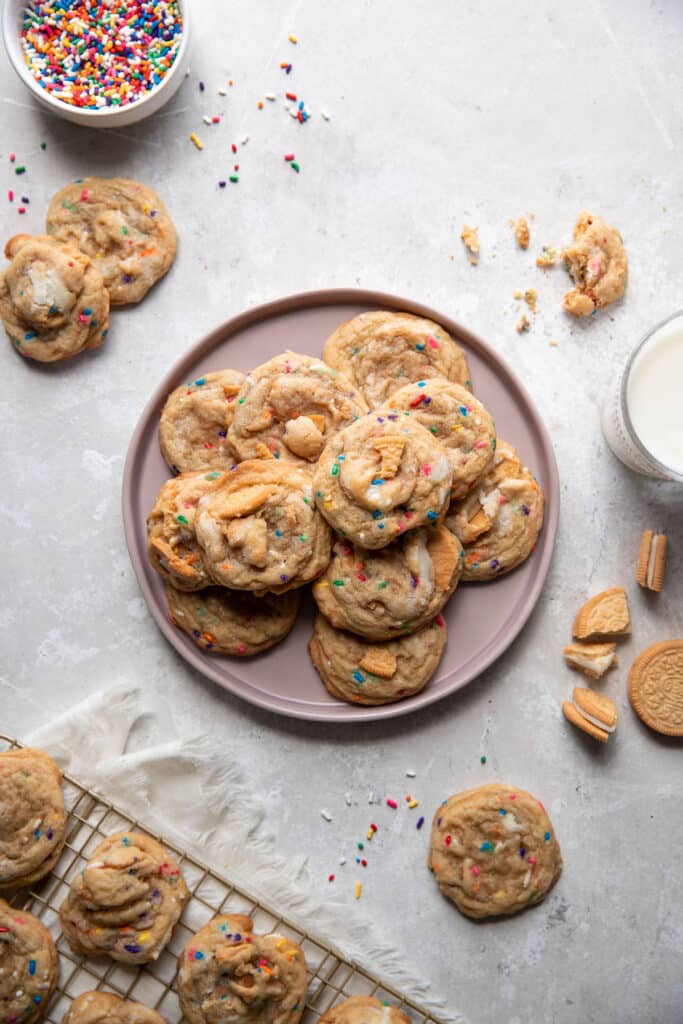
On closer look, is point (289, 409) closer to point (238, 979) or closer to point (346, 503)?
point (346, 503)

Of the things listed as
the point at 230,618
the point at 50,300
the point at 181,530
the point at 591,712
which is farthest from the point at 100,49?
the point at 591,712

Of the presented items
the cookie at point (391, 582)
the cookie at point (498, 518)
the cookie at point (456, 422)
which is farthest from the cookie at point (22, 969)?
the cookie at point (456, 422)

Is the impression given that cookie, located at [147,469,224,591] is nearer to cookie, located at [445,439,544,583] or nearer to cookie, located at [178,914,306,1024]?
cookie, located at [445,439,544,583]

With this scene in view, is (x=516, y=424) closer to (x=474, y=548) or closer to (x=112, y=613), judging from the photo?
(x=474, y=548)

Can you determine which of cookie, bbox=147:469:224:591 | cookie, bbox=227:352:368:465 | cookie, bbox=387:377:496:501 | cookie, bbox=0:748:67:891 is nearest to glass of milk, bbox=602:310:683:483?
cookie, bbox=387:377:496:501

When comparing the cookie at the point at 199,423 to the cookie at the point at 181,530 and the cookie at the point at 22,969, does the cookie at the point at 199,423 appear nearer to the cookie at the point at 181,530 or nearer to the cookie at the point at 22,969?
the cookie at the point at 181,530
